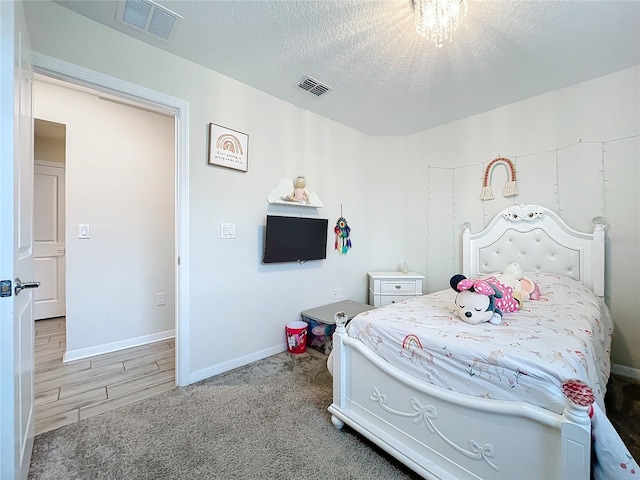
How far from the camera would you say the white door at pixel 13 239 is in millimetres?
942

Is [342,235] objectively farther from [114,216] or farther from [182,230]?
[114,216]

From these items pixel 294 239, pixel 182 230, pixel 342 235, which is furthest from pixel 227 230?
pixel 342 235

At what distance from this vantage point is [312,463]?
1.35 metres

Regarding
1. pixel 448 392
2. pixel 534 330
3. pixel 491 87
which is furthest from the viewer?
pixel 491 87

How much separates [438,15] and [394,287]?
2440mm

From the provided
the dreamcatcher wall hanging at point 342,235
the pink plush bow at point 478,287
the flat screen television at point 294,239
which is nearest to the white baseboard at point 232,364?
the flat screen television at point 294,239

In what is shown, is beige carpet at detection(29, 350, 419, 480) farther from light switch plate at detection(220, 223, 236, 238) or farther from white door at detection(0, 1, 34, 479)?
light switch plate at detection(220, 223, 236, 238)

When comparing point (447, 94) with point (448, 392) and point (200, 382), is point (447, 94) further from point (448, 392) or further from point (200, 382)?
point (200, 382)

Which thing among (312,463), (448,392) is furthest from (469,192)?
(312,463)

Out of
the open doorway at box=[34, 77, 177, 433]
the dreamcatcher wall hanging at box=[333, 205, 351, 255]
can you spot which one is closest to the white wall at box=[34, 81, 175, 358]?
the open doorway at box=[34, 77, 177, 433]

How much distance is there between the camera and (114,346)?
2693 millimetres

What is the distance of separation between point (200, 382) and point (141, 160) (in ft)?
7.49

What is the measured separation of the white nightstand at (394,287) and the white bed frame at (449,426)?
5.47 feet

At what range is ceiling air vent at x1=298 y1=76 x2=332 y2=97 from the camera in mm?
2337
